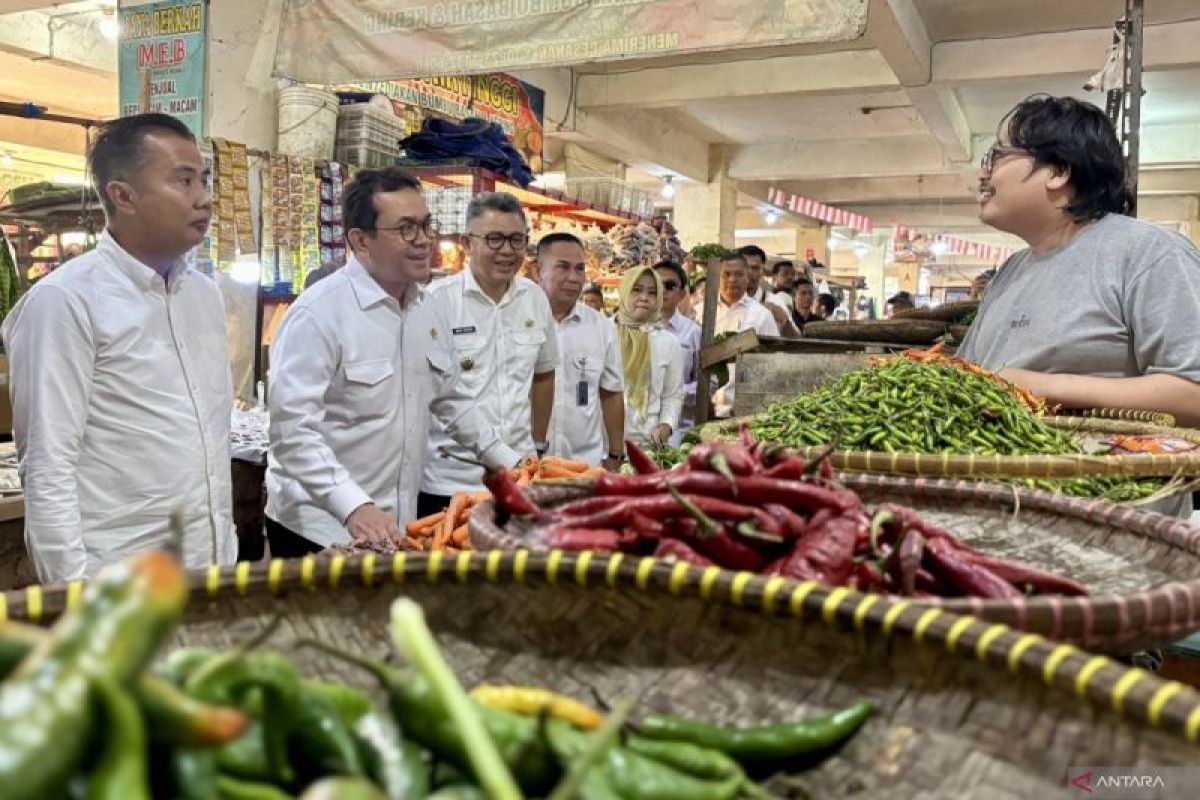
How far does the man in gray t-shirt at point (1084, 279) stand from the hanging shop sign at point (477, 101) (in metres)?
5.36

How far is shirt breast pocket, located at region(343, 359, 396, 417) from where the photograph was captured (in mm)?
4191

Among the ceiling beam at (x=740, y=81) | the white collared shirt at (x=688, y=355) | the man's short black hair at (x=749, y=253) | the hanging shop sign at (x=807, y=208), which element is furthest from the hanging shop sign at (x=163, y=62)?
the hanging shop sign at (x=807, y=208)

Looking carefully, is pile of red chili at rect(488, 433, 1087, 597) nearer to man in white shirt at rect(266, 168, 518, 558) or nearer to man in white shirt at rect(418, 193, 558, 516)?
man in white shirt at rect(266, 168, 518, 558)

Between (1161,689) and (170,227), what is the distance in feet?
11.3

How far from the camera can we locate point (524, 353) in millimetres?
5617

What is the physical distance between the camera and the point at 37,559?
10.6 feet

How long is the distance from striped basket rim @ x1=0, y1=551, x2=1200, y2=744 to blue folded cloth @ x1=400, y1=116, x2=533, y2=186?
6.41 meters

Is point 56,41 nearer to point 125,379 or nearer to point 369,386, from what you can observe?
point 369,386

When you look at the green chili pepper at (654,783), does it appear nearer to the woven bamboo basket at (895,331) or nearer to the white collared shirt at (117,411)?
the white collared shirt at (117,411)

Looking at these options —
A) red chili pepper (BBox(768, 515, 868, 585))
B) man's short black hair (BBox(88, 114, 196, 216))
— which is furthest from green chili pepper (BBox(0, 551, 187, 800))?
man's short black hair (BBox(88, 114, 196, 216))

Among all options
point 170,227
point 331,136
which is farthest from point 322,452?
point 331,136

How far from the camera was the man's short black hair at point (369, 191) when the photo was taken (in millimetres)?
4340

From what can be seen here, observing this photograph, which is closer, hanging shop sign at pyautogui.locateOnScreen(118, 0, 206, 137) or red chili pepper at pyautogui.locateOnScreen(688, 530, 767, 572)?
red chili pepper at pyautogui.locateOnScreen(688, 530, 767, 572)

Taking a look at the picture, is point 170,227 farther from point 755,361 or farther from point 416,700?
point 755,361
